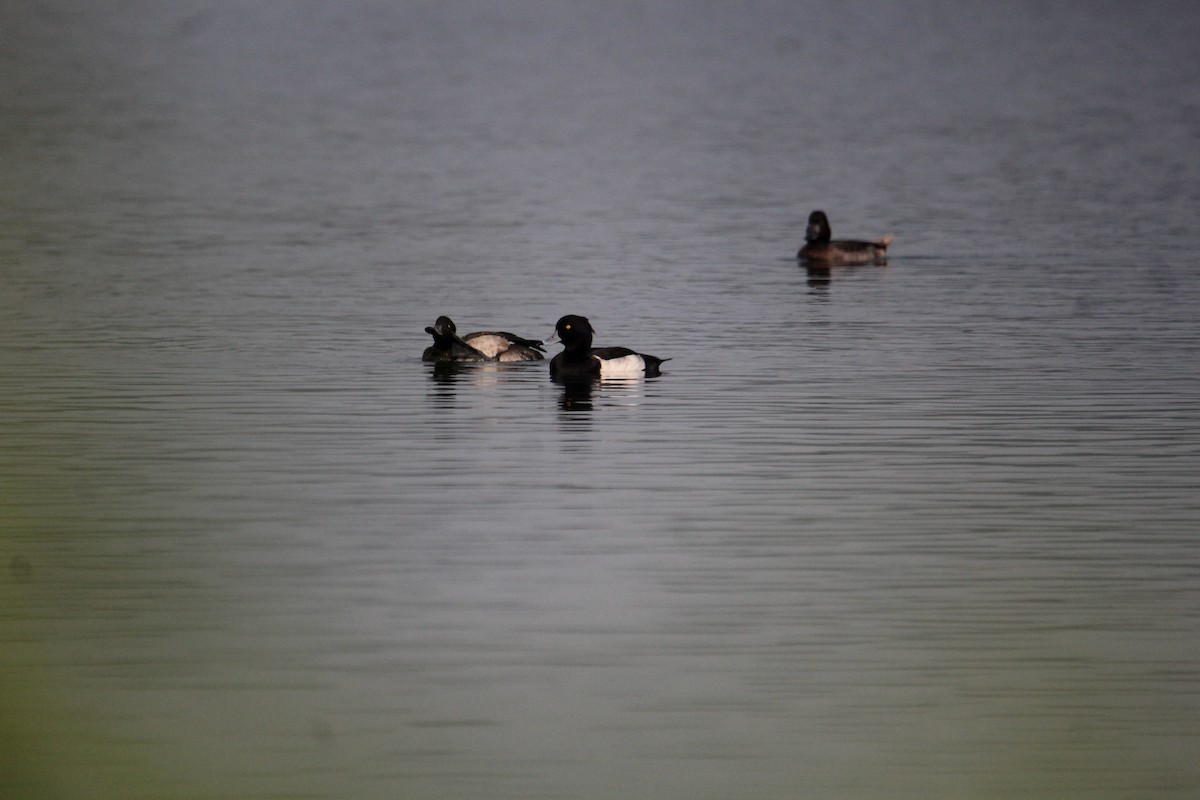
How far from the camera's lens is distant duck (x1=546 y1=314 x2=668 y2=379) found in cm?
2291

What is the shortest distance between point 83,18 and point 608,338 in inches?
712

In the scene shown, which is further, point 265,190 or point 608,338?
point 265,190

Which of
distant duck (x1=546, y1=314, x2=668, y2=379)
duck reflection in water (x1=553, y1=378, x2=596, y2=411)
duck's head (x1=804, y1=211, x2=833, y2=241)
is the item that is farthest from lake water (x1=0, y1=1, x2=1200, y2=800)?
duck's head (x1=804, y1=211, x2=833, y2=241)

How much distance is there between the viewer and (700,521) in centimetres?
1595

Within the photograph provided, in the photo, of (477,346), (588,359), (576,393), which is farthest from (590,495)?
(477,346)

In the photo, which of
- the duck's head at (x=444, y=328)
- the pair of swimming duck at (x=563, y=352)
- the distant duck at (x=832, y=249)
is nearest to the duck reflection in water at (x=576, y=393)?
the pair of swimming duck at (x=563, y=352)

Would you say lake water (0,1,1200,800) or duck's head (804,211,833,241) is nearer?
lake water (0,1,1200,800)

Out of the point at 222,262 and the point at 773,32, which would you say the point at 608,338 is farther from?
the point at 773,32

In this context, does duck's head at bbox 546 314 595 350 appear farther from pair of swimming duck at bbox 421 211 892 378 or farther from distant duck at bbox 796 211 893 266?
distant duck at bbox 796 211 893 266

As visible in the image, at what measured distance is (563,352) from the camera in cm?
2353

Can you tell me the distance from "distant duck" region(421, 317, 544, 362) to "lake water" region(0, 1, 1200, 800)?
16.6 inches

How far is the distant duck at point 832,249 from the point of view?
34594 mm

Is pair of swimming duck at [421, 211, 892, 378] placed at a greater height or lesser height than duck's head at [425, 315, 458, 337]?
lesser

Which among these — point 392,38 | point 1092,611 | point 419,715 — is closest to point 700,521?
A: point 1092,611
